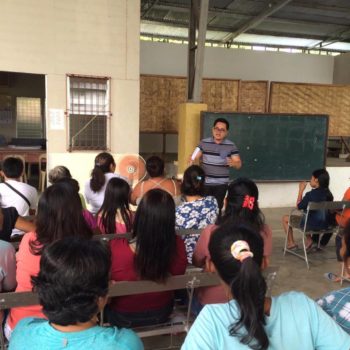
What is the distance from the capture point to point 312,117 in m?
6.32

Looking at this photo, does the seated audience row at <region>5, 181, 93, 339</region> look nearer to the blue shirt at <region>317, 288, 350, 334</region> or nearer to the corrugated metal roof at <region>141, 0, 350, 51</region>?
the blue shirt at <region>317, 288, 350, 334</region>

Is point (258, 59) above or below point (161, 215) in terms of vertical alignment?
above

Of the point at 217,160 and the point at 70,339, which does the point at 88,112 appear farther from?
the point at 70,339

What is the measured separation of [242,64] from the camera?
9.98 m

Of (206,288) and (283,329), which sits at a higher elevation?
(283,329)

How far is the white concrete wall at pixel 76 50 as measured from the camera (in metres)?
5.12

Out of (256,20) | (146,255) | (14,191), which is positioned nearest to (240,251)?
(146,255)

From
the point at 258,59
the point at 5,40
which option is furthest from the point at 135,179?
the point at 258,59

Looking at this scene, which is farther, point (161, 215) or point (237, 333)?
point (161, 215)

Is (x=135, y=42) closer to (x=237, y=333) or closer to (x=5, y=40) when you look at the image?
(x=5, y=40)

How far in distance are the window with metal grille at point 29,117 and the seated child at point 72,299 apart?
9621mm

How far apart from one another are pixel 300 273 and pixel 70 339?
10.3 ft

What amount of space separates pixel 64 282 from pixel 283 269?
321cm

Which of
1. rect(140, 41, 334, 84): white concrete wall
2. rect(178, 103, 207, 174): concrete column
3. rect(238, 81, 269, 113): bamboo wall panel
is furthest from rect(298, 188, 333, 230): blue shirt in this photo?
rect(140, 41, 334, 84): white concrete wall
